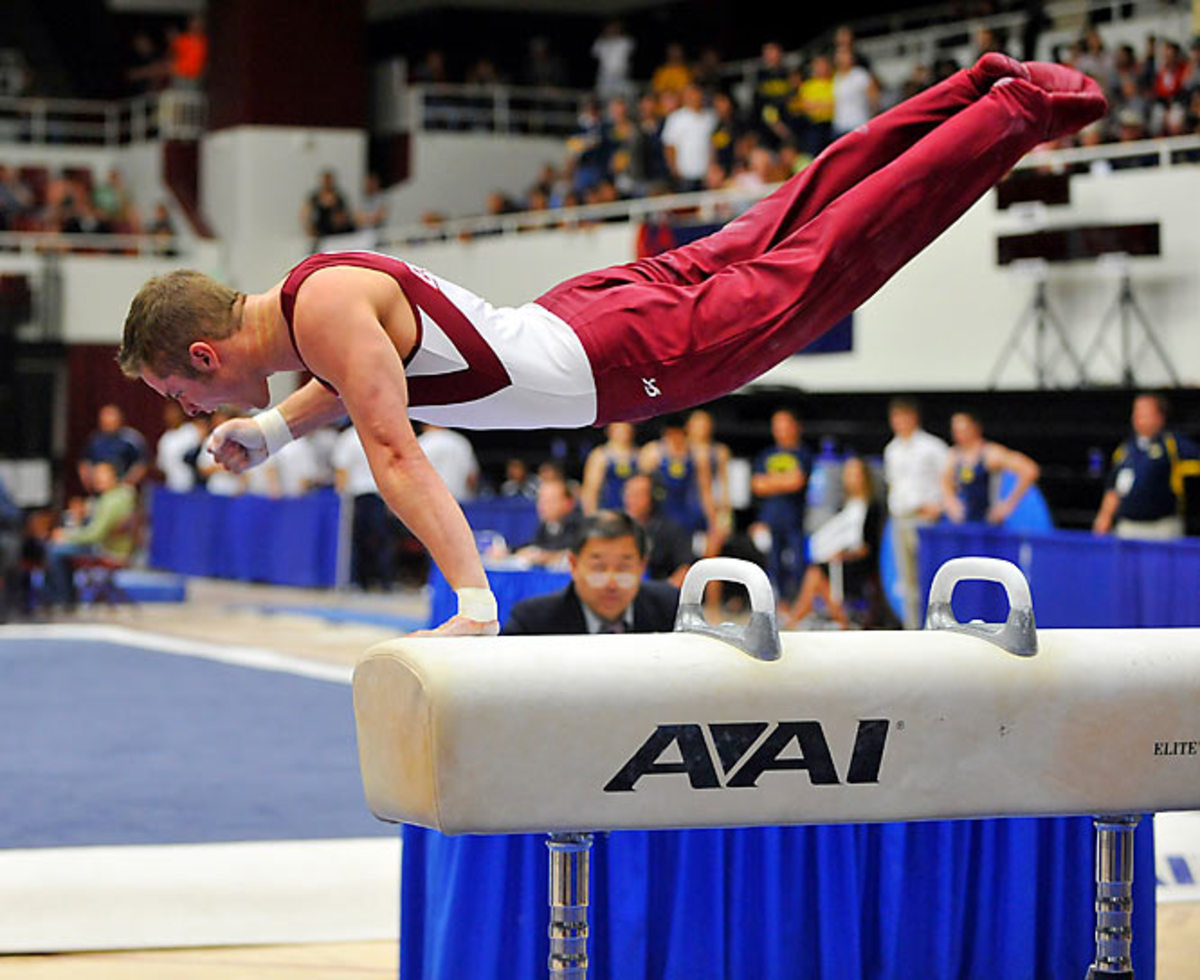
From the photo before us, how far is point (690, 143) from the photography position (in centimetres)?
1738

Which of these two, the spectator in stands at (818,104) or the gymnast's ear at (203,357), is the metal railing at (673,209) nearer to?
the spectator in stands at (818,104)

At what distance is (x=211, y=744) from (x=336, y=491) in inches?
324

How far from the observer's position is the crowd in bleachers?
14062mm

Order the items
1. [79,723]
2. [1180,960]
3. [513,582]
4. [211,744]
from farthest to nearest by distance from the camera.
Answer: [79,723] → [211,744] → [513,582] → [1180,960]

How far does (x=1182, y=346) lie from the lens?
511 inches

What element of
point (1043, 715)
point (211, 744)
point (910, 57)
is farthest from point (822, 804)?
point (910, 57)

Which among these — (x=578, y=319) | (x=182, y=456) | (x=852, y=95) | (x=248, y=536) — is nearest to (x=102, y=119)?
(x=182, y=456)

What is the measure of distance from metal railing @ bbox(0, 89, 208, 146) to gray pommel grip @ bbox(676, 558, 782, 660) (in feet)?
69.3

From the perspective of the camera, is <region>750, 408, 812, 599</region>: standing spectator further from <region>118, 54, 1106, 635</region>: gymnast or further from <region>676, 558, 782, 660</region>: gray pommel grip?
<region>676, 558, 782, 660</region>: gray pommel grip

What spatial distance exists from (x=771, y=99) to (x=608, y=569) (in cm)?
1210

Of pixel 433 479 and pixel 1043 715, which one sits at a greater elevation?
pixel 433 479

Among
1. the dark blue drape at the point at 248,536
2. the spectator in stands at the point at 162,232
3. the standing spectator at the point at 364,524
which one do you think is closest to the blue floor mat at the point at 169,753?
the standing spectator at the point at 364,524

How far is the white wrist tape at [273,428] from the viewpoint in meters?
3.97

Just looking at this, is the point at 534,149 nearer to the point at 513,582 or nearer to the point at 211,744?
the point at 211,744
